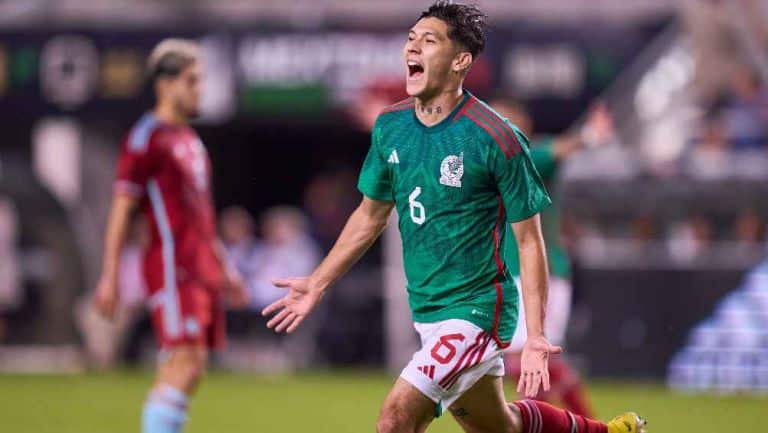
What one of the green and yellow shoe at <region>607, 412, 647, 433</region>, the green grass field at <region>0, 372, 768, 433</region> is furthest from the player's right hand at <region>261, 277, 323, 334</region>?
the green grass field at <region>0, 372, 768, 433</region>

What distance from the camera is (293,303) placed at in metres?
6.27

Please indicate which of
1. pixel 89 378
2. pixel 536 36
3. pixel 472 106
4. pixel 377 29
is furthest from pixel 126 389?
pixel 472 106

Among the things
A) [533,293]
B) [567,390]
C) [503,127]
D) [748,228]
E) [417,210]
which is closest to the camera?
[533,293]

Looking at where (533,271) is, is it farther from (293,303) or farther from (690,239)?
(690,239)

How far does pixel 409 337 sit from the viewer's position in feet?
55.2

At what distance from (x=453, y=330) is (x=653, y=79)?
11.3 meters

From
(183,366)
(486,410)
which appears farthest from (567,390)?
(486,410)

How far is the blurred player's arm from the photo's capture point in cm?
781

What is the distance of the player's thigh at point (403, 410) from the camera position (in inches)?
234

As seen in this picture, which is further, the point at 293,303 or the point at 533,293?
the point at 293,303

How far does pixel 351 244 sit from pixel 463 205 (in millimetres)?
584

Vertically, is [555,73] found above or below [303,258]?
above

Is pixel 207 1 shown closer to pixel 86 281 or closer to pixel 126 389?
pixel 86 281

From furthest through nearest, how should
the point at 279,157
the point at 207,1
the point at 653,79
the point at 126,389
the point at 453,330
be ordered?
the point at 279,157 < the point at 207,1 < the point at 653,79 < the point at 126,389 < the point at 453,330
